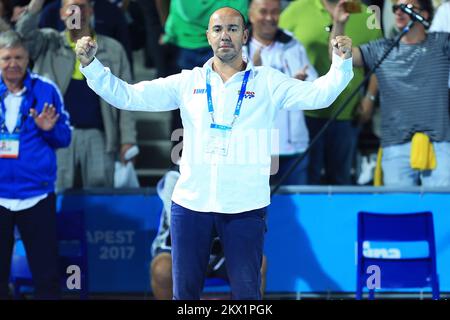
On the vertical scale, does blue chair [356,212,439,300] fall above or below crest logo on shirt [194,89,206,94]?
below

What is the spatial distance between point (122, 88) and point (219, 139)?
599 mm

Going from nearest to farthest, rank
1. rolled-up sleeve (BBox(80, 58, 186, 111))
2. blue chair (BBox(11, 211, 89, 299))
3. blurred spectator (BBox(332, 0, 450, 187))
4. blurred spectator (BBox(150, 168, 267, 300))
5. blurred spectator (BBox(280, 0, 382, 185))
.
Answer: rolled-up sleeve (BBox(80, 58, 186, 111)), blurred spectator (BBox(150, 168, 267, 300)), blue chair (BBox(11, 211, 89, 299)), blurred spectator (BBox(332, 0, 450, 187)), blurred spectator (BBox(280, 0, 382, 185))

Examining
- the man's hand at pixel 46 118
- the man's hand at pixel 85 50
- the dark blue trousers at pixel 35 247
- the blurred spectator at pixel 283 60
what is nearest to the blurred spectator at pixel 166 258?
the dark blue trousers at pixel 35 247

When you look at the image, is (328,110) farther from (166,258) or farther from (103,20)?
(166,258)

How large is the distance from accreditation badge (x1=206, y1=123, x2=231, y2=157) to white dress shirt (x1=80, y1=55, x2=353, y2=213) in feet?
0.08

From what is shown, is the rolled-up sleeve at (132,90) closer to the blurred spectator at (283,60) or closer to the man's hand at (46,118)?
the man's hand at (46,118)

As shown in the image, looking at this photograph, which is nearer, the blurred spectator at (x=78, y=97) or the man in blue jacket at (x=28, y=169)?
the man in blue jacket at (x=28, y=169)

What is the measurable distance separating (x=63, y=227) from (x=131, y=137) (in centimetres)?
111

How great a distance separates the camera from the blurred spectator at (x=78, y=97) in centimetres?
891

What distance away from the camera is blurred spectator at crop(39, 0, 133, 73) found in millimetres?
9406

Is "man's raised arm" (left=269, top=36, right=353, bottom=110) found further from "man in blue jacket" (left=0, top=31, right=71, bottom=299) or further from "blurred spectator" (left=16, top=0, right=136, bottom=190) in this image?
"blurred spectator" (left=16, top=0, right=136, bottom=190)

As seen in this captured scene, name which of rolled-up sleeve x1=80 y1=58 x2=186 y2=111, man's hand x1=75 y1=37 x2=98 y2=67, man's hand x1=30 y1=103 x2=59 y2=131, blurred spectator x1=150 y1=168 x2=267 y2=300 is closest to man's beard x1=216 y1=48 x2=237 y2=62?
rolled-up sleeve x1=80 y1=58 x2=186 y2=111
